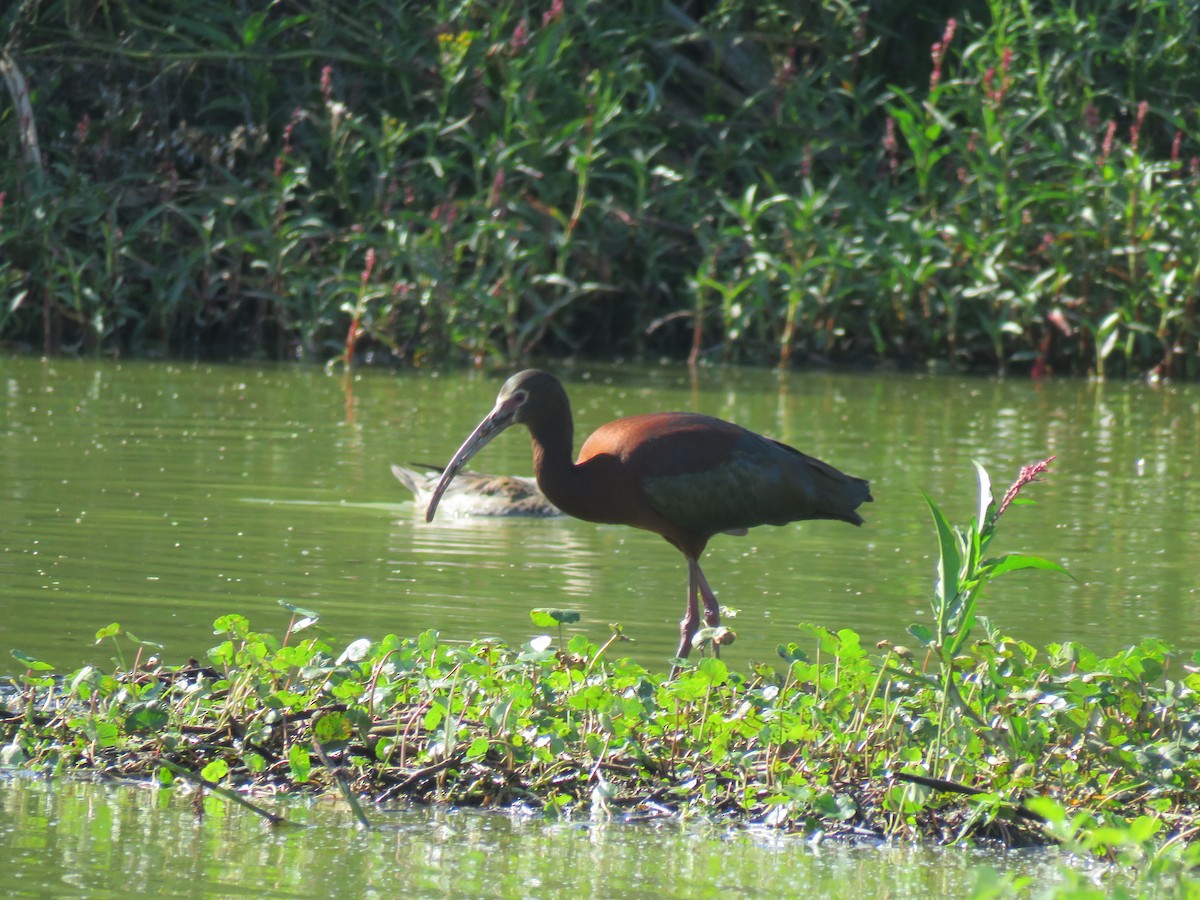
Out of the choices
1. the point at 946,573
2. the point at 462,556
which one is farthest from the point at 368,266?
the point at 946,573

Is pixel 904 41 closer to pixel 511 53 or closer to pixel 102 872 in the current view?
pixel 511 53

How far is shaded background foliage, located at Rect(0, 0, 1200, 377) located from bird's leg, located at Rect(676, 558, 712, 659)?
9406mm

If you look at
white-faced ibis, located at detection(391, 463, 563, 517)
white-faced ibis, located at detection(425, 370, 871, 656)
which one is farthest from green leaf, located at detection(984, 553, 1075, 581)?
white-faced ibis, located at detection(391, 463, 563, 517)

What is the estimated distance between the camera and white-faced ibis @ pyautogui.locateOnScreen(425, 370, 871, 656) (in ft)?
22.7

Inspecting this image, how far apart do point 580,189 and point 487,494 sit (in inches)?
278

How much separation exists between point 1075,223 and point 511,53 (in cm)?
515

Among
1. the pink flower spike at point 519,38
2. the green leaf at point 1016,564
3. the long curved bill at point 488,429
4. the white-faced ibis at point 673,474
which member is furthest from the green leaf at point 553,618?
the pink flower spike at point 519,38

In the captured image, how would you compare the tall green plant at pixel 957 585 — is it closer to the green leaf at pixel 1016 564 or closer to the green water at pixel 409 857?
the green leaf at pixel 1016 564

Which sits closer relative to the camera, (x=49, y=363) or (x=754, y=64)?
(x=49, y=363)

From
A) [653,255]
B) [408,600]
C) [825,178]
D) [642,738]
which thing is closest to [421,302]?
[653,255]

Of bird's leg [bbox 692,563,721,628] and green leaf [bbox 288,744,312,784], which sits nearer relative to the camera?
green leaf [bbox 288,744,312,784]

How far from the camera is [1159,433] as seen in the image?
1301 centimetres

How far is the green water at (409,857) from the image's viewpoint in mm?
4270

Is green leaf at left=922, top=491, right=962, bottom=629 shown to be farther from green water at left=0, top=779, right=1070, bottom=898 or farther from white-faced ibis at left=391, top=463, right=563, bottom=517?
white-faced ibis at left=391, top=463, right=563, bottom=517
